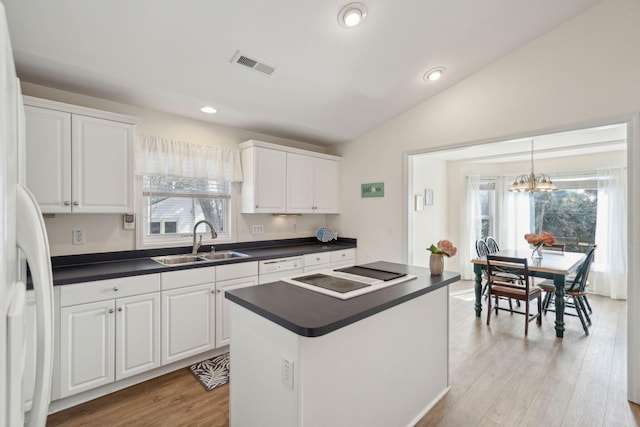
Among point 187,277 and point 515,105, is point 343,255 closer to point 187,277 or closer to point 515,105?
point 187,277

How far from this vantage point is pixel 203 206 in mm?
3439

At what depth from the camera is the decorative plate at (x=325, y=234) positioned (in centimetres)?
430

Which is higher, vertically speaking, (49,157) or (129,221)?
(49,157)

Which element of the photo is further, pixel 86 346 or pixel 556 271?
pixel 556 271

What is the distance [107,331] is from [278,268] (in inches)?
61.1

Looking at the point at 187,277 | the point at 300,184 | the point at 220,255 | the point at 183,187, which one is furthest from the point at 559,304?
the point at 183,187

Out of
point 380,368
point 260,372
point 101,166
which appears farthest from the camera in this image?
point 101,166

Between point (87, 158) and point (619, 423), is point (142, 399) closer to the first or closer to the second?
point (87, 158)

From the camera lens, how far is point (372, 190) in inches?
161

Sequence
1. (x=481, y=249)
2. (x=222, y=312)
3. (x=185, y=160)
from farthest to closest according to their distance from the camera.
A: (x=481, y=249) < (x=185, y=160) < (x=222, y=312)

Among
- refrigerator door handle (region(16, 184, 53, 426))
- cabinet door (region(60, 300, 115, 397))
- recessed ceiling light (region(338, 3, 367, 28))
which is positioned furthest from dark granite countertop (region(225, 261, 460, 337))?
recessed ceiling light (region(338, 3, 367, 28))

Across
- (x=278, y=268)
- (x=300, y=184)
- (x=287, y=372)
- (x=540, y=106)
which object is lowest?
(x=287, y=372)

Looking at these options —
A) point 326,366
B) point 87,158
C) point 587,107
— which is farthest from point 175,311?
point 587,107

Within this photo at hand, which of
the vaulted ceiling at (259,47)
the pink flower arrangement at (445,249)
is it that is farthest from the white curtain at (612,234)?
the pink flower arrangement at (445,249)
